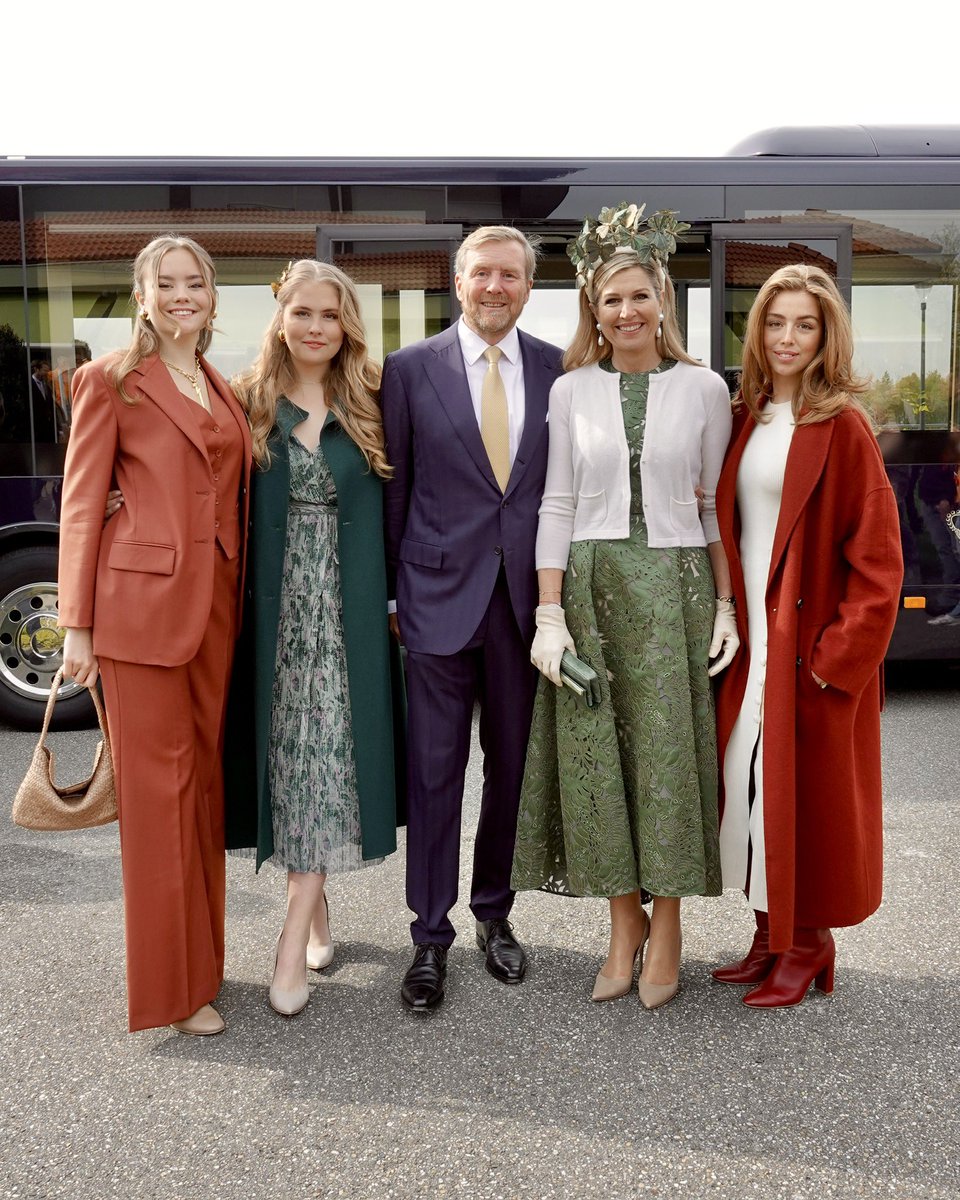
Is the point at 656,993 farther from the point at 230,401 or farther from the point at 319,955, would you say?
the point at 230,401

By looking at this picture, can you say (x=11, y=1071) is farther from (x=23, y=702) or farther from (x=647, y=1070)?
(x=23, y=702)

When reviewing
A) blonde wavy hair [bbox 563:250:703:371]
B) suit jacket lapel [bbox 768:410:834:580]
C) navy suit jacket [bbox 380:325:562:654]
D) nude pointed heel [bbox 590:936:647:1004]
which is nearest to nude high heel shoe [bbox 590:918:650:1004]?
nude pointed heel [bbox 590:936:647:1004]

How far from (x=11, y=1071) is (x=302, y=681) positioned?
1235 mm

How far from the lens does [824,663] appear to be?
115 inches

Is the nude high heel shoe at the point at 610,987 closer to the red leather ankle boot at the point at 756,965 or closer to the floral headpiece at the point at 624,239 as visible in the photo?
the red leather ankle boot at the point at 756,965

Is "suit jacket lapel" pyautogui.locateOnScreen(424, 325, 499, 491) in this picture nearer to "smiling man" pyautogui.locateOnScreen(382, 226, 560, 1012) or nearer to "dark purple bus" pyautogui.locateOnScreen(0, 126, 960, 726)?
"smiling man" pyautogui.locateOnScreen(382, 226, 560, 1012)

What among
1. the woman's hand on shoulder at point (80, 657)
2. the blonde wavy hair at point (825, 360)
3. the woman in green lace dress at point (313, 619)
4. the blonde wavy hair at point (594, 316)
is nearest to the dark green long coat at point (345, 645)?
the woman in green lace dress at point (313, 619)

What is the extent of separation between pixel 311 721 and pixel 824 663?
1.45m

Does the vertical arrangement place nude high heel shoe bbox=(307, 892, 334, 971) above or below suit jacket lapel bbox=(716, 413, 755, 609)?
below

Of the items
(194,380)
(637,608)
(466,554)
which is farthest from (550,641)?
(194,380)

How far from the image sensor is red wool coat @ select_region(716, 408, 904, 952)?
2.91m

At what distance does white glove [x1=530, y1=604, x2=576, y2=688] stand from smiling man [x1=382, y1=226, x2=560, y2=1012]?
5.6 inches

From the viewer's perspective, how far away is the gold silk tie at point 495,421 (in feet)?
10.7

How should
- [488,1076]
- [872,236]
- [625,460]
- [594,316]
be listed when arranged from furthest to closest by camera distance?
[872,236] → [594,316] → [625,460] → [488,1076]
